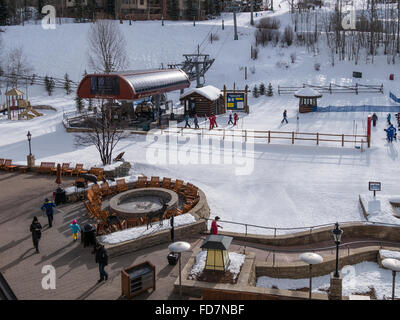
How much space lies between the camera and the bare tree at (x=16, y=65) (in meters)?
51.8

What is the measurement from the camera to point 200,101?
1485 inches

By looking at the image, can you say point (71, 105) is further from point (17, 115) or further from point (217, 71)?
point (217, 71)

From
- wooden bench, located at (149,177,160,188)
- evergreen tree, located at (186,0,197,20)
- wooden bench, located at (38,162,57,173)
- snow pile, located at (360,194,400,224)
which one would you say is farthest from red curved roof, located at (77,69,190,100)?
evergreen tree, located at (186,0,197,20)

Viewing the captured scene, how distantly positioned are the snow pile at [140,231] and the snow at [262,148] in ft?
8.46

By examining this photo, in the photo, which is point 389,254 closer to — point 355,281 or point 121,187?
point 355,281

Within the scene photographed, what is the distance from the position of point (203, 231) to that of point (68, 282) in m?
5.37

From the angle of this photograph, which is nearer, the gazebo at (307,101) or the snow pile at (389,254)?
the snow pile at (389,254)

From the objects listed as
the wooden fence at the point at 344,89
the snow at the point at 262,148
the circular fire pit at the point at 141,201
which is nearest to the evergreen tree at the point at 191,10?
the snow at the point at 262,148

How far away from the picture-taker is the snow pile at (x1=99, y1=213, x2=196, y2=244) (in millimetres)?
14305

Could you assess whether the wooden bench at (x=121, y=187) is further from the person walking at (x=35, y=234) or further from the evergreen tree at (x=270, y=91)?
the evergreen tree at (x=270, y=91)

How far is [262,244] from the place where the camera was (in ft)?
51.9

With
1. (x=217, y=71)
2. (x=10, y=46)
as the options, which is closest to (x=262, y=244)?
(x=217, y=71)

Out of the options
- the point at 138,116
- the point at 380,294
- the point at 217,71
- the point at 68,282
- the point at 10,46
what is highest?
the point at 10,46

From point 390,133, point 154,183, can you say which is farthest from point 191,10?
point 154,183
